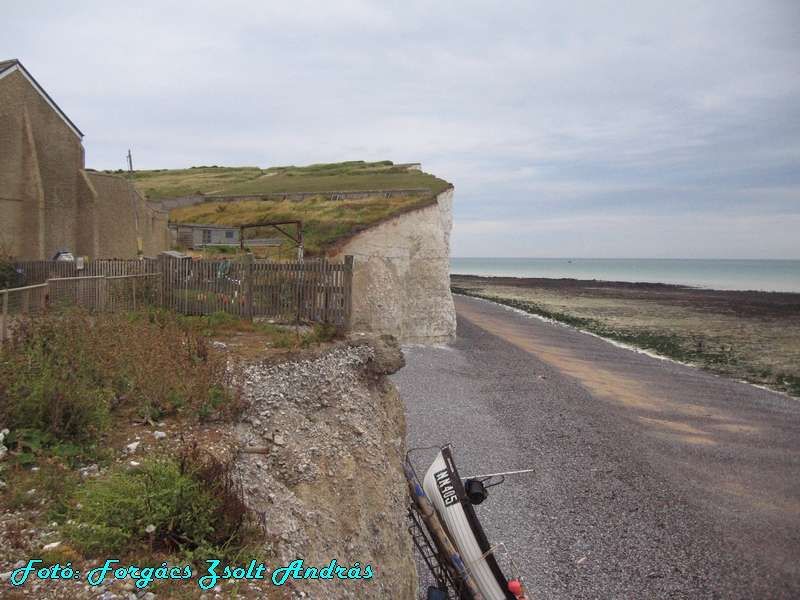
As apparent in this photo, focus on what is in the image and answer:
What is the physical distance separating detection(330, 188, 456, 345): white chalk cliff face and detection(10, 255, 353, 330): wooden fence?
9439 mm

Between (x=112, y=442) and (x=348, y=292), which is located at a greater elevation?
(x=348, y=292)

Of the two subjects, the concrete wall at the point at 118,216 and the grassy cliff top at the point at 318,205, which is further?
the grassy cliff top at the point at 318,205

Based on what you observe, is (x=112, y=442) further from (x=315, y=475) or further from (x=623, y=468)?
(x=623, y=468)

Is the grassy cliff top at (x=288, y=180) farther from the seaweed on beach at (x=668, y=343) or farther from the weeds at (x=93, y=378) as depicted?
the weeds at (x=93, y=378)

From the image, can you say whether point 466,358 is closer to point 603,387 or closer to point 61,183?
point 603,387

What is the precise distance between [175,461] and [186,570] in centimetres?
111

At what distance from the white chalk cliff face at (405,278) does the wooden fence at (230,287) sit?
9439 mm

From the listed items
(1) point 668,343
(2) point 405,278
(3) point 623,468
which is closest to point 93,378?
(3) point 623,468

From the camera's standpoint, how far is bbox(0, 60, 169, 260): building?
19.8m

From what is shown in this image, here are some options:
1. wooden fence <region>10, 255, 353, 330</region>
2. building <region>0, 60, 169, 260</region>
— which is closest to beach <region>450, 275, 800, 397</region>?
wooden fence <region>10, 255, 353, 330</region>

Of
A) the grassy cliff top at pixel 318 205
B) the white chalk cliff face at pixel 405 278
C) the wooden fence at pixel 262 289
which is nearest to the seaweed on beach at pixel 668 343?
the white chalk cliff face at pixel 405 278

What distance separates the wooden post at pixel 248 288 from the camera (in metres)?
15.2

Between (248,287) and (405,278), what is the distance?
13138 mm

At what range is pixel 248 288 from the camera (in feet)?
49.8
